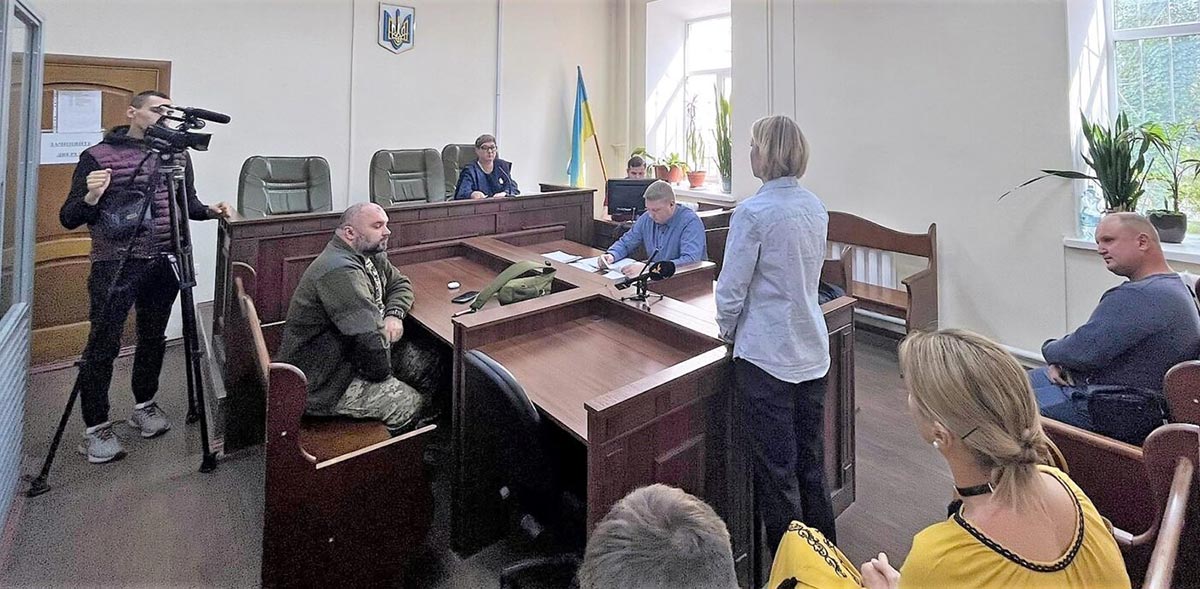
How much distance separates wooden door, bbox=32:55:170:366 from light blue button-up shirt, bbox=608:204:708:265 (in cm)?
337

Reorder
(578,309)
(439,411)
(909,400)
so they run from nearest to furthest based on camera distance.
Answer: (909,400)
(578,309)
(439,411)

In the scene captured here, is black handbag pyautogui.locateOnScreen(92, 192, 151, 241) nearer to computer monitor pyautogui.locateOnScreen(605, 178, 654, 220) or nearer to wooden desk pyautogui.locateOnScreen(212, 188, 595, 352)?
wooden desk pyautogui.locateOnScreen(212, 188, 595, 352)

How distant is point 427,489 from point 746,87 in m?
4.71

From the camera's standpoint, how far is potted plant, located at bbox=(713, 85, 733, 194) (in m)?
6.08

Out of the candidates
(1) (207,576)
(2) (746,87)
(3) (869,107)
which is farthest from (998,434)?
(2) (746,87)

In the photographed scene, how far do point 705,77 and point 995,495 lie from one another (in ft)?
20.9

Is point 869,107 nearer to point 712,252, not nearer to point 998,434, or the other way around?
point 712,252

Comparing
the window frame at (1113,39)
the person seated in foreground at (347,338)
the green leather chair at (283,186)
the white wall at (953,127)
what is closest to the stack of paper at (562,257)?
the person seated in foreground at (347,338)

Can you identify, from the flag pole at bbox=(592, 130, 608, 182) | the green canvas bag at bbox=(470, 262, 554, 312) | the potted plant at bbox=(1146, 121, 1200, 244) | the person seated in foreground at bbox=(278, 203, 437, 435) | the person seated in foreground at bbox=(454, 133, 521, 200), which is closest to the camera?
the person seated in foreground at bbox=(278, 203, 437, 435)

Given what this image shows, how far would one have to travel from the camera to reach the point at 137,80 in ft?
13.7

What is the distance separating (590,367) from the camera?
2025mm

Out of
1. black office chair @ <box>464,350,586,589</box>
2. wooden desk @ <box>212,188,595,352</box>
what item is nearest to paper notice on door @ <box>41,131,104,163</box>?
wooden desk @ <box>212,188,595,352</box>

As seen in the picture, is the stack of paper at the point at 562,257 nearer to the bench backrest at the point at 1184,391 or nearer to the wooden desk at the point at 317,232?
the wooden desk at the point at 317,232

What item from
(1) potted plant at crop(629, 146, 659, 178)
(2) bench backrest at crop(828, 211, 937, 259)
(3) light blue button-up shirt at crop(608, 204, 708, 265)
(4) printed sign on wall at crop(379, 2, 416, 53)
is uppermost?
(4) printed sign on wall at crop(379, 2, 416, 53)
